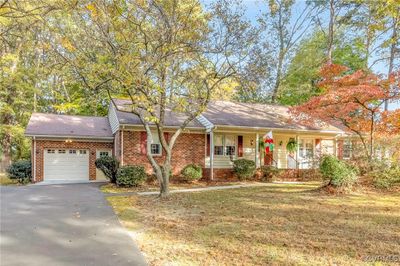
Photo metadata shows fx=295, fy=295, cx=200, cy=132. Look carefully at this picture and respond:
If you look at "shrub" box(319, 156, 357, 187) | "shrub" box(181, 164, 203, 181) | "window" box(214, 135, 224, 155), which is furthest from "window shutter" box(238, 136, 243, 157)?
"shrub" box(319, 156, 357, 187)

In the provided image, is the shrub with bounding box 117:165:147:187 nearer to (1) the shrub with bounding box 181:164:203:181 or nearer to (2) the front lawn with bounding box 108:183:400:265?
(1) the shrub with bounding box 181:164:203:181

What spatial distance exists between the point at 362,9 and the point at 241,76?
643 inches

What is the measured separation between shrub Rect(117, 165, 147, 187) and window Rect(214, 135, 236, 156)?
5214 millimetres

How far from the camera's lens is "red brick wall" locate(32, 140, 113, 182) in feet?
54.1

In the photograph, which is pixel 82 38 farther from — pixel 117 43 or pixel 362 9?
pixel 362 9

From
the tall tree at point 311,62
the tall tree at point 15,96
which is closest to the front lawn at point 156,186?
the tall tree at point 15,96

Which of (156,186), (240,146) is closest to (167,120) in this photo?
(156,186)

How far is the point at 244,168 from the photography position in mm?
16453

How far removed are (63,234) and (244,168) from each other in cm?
1145

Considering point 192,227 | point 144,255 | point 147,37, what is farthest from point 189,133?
point 144,255

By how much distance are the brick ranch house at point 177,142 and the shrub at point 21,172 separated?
326 millimetres

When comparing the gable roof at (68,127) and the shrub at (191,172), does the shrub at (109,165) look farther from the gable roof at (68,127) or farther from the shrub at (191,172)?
the shrub at (191,172)

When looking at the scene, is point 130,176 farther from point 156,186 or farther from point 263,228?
point 263,228

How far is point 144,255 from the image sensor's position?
5113 mm
